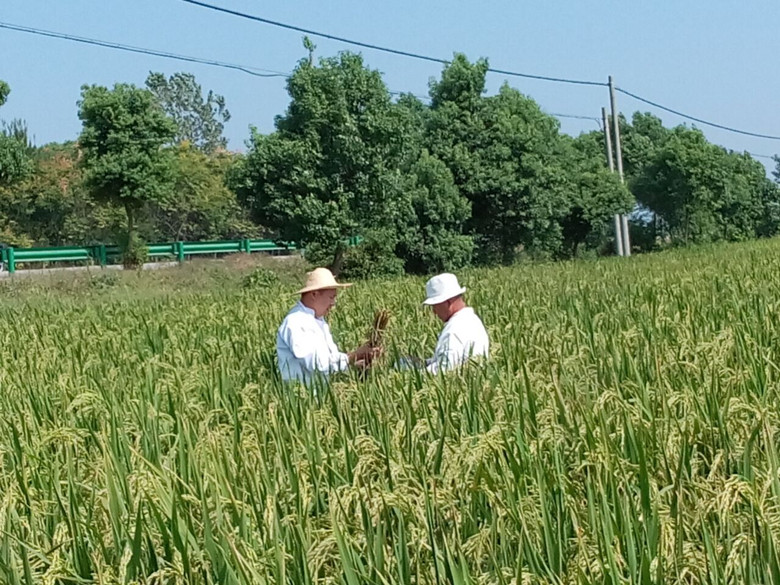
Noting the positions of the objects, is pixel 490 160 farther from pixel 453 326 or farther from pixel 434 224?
pixel 453 326

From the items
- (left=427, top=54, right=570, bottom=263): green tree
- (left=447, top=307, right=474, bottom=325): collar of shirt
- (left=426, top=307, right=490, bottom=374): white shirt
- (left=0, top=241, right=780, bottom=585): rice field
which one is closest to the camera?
(left=0, top=241, right=780, bottom=585): rice field

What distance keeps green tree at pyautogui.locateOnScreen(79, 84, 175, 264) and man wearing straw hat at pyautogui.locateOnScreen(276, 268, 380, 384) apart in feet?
84.6

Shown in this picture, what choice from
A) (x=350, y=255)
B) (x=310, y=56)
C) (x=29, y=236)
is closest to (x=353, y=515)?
(x=310, y=56)

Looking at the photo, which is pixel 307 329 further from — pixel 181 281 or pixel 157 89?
pixel 157 89

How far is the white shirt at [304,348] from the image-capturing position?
5.18 meters

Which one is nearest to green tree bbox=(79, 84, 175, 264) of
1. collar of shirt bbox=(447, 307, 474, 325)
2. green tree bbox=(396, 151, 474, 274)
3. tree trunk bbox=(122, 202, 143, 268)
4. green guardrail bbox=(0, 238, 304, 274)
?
tree trunk bbox=(122, 202, 143, 268)

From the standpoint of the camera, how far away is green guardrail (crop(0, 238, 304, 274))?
2775cm

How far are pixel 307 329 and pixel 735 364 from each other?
232 cm

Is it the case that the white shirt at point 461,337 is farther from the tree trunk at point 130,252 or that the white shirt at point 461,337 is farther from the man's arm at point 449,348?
the tree trunk at point 130,252

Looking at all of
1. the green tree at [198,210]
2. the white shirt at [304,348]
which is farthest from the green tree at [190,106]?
the white shirt at [304,348]

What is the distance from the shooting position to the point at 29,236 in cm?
4269

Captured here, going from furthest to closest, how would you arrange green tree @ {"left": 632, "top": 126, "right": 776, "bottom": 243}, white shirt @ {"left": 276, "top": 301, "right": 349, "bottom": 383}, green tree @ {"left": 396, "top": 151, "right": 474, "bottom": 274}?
green tree @ {"left": 632, "top": 126, "right": 776, "bottom": 243} < green tree @ {"left": 396, "top": 151, "right": 474, "bottom": 274} < white shirt @ {"left": 276, "top": 301, "right": 349, "bottom": 383}

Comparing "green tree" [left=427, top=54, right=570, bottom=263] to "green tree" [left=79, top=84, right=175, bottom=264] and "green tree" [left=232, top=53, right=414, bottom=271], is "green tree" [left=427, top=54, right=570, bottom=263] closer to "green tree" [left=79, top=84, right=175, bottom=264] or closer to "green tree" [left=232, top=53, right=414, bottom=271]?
"green tree" [left=232, top=53, right=414, bottom=271]

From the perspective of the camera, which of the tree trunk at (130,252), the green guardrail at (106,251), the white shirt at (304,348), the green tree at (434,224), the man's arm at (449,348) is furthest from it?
the tree trunk at (130,252)
